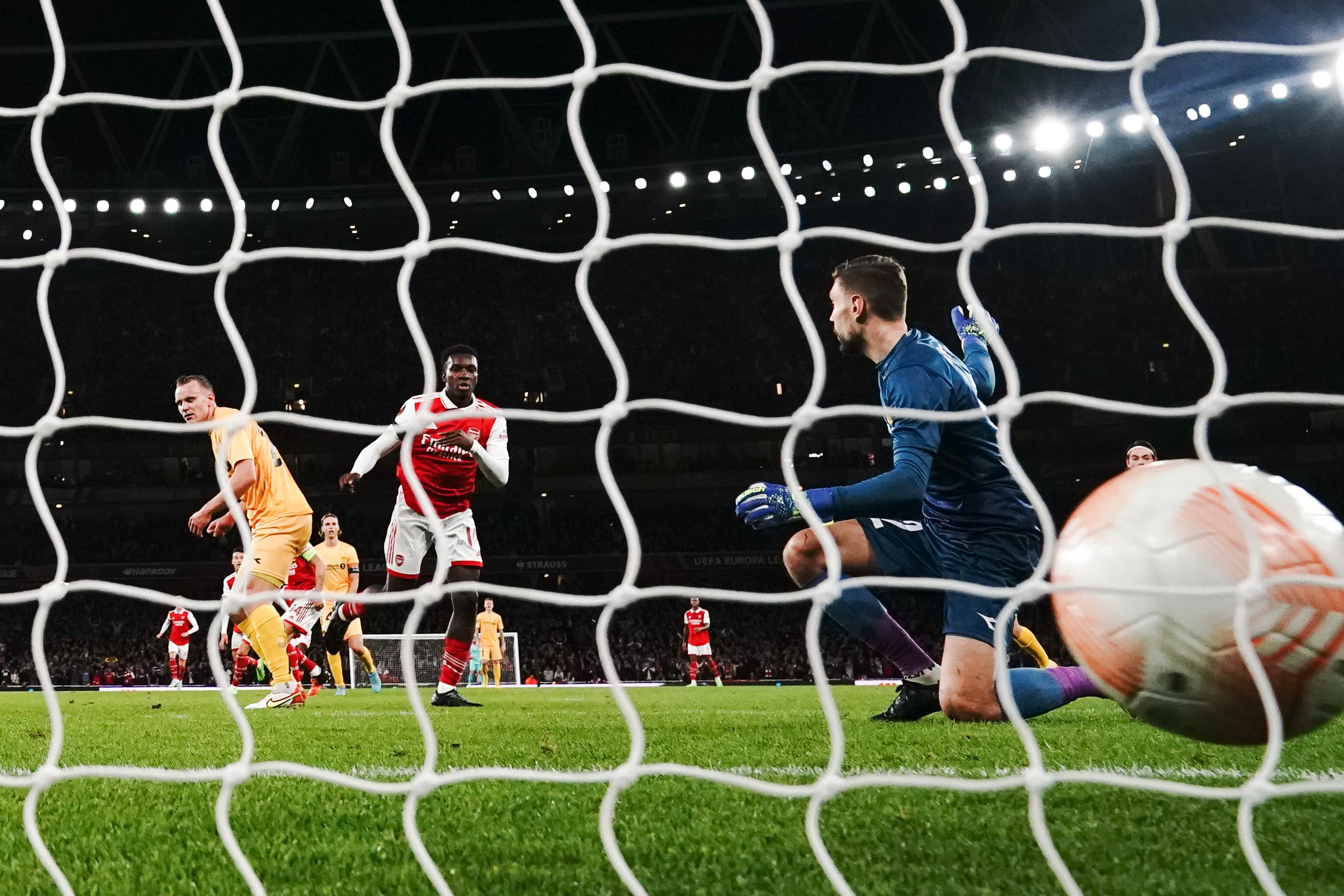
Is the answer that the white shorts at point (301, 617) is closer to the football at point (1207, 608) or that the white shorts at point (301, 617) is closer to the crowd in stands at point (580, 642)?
the football at point (1207, 608)

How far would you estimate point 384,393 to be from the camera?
2559 centimetres

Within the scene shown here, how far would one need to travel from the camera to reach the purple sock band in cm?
430

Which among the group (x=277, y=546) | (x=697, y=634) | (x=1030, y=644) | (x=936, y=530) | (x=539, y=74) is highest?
(x=539, y=74)

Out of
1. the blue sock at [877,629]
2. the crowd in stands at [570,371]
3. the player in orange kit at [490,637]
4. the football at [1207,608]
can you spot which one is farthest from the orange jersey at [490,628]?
the football at [1207,608]

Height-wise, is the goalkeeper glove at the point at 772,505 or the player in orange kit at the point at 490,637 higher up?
the goalkeeper glove at the point at 772,505

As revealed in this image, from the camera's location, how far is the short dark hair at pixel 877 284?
4445mm

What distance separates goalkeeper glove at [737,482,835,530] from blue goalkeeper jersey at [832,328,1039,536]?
175 millimetres

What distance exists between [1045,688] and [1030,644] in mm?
4967

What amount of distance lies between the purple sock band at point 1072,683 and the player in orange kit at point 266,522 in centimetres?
415

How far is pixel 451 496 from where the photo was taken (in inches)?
264

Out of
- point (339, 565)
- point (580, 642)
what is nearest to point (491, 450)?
point (339, 565)

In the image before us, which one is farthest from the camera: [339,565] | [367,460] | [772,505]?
[339,565]

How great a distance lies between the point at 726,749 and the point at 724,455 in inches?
898

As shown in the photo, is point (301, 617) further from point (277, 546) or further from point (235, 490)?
point (235, 490)
